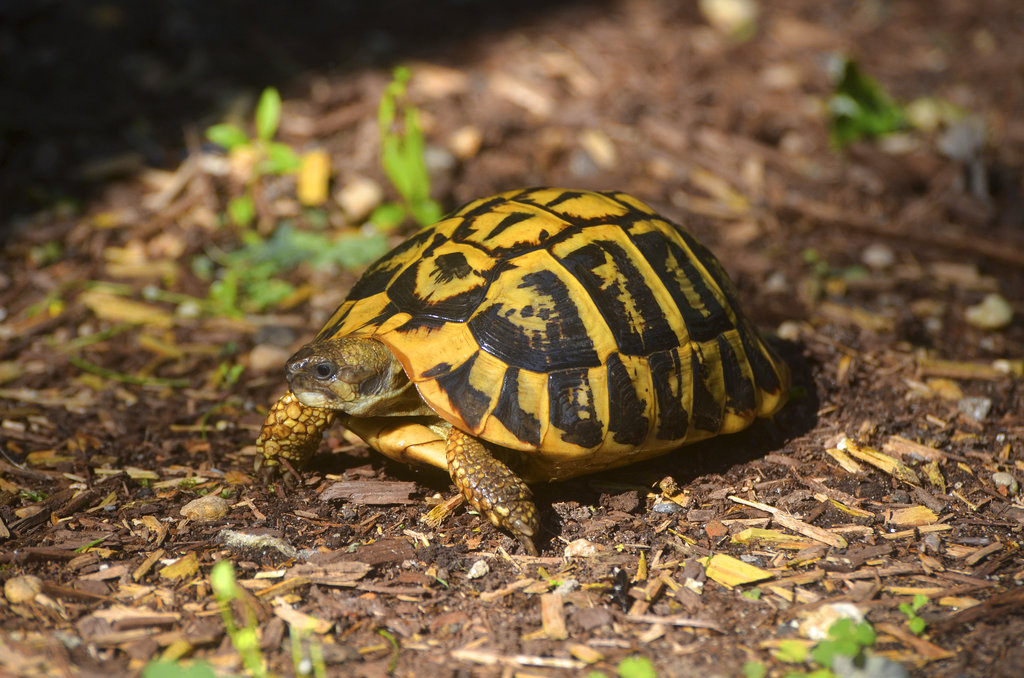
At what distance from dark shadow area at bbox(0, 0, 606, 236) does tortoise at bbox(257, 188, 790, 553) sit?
2.90 metres

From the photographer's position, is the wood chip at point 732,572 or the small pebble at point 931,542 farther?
the small pebble at point 931,542

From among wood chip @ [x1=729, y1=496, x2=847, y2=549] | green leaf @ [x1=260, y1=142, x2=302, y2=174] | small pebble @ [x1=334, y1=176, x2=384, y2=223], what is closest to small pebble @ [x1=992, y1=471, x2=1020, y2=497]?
wood chip @ [x1=729, y1=496, x2=847, y2=549]

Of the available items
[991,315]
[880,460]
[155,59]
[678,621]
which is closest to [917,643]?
[678,621]

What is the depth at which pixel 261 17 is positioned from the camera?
20.4 feet

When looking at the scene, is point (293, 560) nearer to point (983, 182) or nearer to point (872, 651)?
point (872, 651)

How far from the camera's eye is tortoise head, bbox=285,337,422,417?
2.50 m

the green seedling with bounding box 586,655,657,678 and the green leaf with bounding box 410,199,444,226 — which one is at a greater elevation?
the green leaf with bounding box 410,199,444,226

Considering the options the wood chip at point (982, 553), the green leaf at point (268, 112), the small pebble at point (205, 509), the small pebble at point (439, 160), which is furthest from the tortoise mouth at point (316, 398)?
the small pebble at point (439, 160)

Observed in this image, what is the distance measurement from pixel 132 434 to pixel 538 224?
5.77 ft

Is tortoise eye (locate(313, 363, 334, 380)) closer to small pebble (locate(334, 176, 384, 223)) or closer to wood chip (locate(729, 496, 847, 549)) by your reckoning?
wood chip (locate(729, 496, 847, 549))

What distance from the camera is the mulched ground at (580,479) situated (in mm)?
2260

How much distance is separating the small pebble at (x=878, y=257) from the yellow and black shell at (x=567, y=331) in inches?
69.3

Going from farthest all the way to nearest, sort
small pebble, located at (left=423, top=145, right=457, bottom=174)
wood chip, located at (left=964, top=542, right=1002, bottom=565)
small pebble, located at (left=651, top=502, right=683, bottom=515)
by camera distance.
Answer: small pebble, located at (left=423, top=145, right=457, bottom=174)
small pebble, located at (left=651, top=502, right=683, bottom=515)
wood chip, located at (left=964, top=542, right=1002, bottom=565)

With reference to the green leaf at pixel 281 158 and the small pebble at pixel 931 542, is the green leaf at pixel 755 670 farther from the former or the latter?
the green leaf at pixel 281 158
